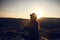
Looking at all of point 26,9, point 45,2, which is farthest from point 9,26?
point 45,2

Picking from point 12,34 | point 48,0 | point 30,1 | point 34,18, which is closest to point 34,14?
point 34,18

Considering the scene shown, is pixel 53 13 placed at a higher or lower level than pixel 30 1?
lower

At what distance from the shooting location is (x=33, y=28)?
1534mm

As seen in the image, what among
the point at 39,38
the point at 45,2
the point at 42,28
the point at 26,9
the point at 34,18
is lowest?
the point at 39,38

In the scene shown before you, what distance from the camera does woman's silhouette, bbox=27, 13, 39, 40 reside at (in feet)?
4.95

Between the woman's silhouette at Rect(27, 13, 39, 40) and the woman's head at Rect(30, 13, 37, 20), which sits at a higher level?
the woman's head at Rect(30, 13, 37, 20)

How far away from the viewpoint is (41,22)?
155cm

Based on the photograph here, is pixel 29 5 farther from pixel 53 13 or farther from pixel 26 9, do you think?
pixel 53 13

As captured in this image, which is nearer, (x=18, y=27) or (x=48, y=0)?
(x=18, y=27)

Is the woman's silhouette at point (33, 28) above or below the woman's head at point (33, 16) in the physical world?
below

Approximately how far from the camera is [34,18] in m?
1.55

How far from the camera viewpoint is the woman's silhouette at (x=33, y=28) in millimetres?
1510

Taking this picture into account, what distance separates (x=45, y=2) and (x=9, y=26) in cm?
64

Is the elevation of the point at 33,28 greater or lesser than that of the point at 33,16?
lesser
